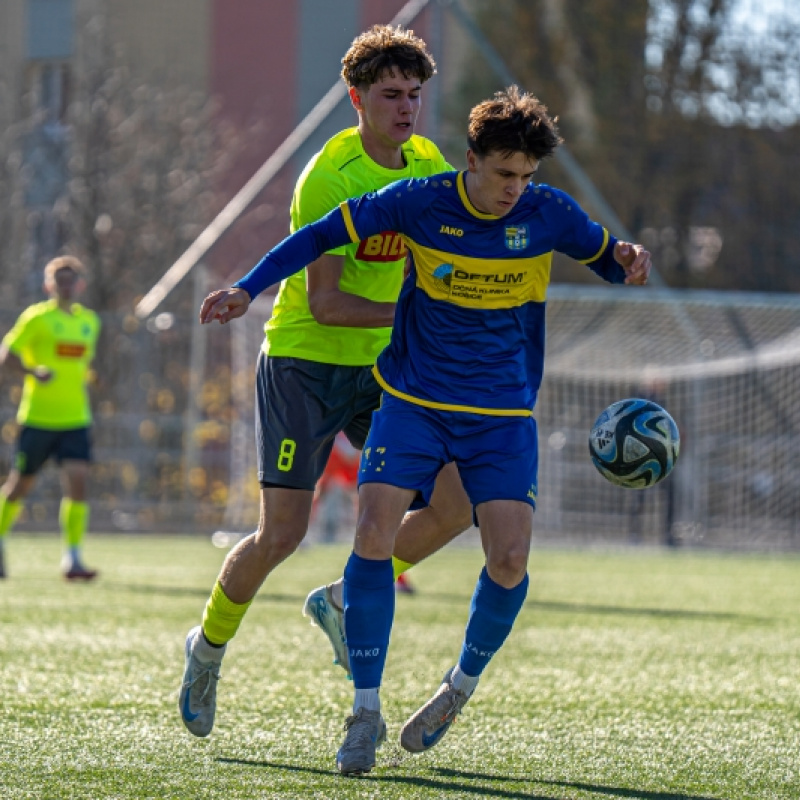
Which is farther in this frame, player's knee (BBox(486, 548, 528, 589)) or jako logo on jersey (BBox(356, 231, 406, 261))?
jako logo on jersey (BBox(356, 231, 406, 261))

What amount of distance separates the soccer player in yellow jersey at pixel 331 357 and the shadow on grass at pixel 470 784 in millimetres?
586

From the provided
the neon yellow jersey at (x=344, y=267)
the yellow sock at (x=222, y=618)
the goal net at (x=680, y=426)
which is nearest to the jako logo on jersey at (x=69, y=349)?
the goal net at (x=680, y=426)

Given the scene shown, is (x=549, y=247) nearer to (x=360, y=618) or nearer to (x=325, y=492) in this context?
(x=360, y=618)

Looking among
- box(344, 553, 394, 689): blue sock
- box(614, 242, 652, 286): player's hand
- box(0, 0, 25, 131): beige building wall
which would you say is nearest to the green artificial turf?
box(344, 553, 394, 689): blue sock

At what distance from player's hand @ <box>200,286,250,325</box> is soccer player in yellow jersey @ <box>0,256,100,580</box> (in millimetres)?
6445

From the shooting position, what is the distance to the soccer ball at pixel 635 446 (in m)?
4.75

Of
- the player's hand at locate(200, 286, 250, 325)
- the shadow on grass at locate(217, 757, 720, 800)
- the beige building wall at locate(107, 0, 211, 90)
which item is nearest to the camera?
the shadow on grass at locate(217, 757, 720, 800)

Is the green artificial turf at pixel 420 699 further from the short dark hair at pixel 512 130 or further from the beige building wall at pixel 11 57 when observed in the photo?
the beige building wall at pixel 11 57

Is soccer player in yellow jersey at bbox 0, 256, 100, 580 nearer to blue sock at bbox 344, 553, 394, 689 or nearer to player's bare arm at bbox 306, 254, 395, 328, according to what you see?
player's bare arm at bbox 306, 254, 395, 328

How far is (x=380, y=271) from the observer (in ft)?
16.5

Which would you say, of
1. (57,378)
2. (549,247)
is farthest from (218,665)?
(57,378)

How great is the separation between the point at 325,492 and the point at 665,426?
33.3ft

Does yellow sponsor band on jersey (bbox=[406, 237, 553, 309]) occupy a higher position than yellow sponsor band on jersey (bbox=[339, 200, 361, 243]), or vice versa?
yellow sponsor band on jersey (bbox=[339, 200, 361, 243])

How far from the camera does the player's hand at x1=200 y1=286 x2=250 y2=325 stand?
4273 millimetres
